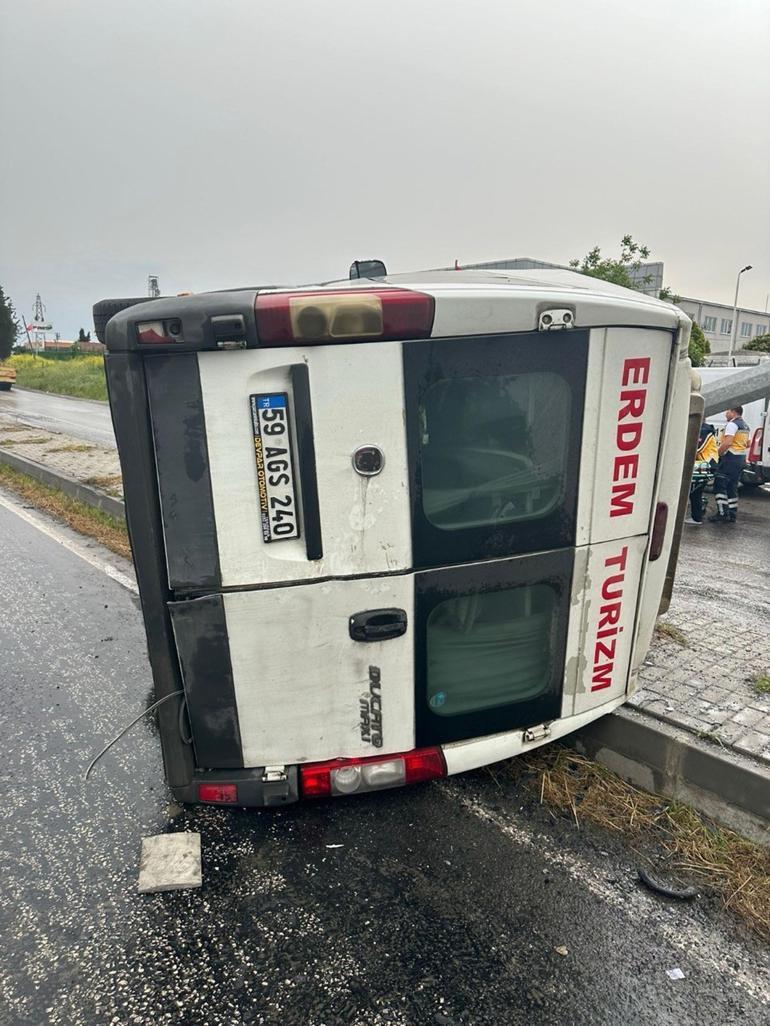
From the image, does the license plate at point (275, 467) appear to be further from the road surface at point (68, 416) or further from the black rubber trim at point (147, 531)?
the road surface at point (68, 416)

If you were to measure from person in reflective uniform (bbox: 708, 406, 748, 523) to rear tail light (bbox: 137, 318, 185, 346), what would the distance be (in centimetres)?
916

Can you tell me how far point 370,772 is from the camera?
2971 millimetres

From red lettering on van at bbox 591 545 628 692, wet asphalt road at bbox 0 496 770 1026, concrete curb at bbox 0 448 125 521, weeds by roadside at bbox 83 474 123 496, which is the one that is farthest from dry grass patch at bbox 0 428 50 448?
red lettering on van at bbox 591 545 628 692

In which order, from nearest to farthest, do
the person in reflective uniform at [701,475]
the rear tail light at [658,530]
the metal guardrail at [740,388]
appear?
the rear tail light at [658,530], the metal guardrail at [740,388], the person in reflective uniform at [701,475]

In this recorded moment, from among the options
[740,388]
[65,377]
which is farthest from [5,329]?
[740,388]

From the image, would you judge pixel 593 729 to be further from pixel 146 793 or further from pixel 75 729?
pixel 75 729

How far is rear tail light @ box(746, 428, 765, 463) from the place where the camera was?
11.5 metres

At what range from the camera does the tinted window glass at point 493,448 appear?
265cm

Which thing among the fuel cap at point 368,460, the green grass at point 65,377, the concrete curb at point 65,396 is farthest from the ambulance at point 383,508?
the green grass at point 65,377

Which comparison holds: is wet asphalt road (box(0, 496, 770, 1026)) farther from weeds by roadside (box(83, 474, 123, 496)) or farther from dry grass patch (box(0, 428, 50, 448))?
dry grass patch (box(0, 428, 50, 448))

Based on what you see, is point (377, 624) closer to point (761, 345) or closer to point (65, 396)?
point (65, 396)

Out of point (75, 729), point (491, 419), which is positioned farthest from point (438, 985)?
point (75, 729)

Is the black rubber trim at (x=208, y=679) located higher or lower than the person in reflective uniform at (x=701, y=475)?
higher

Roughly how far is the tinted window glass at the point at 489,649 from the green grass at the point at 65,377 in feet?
97.7
